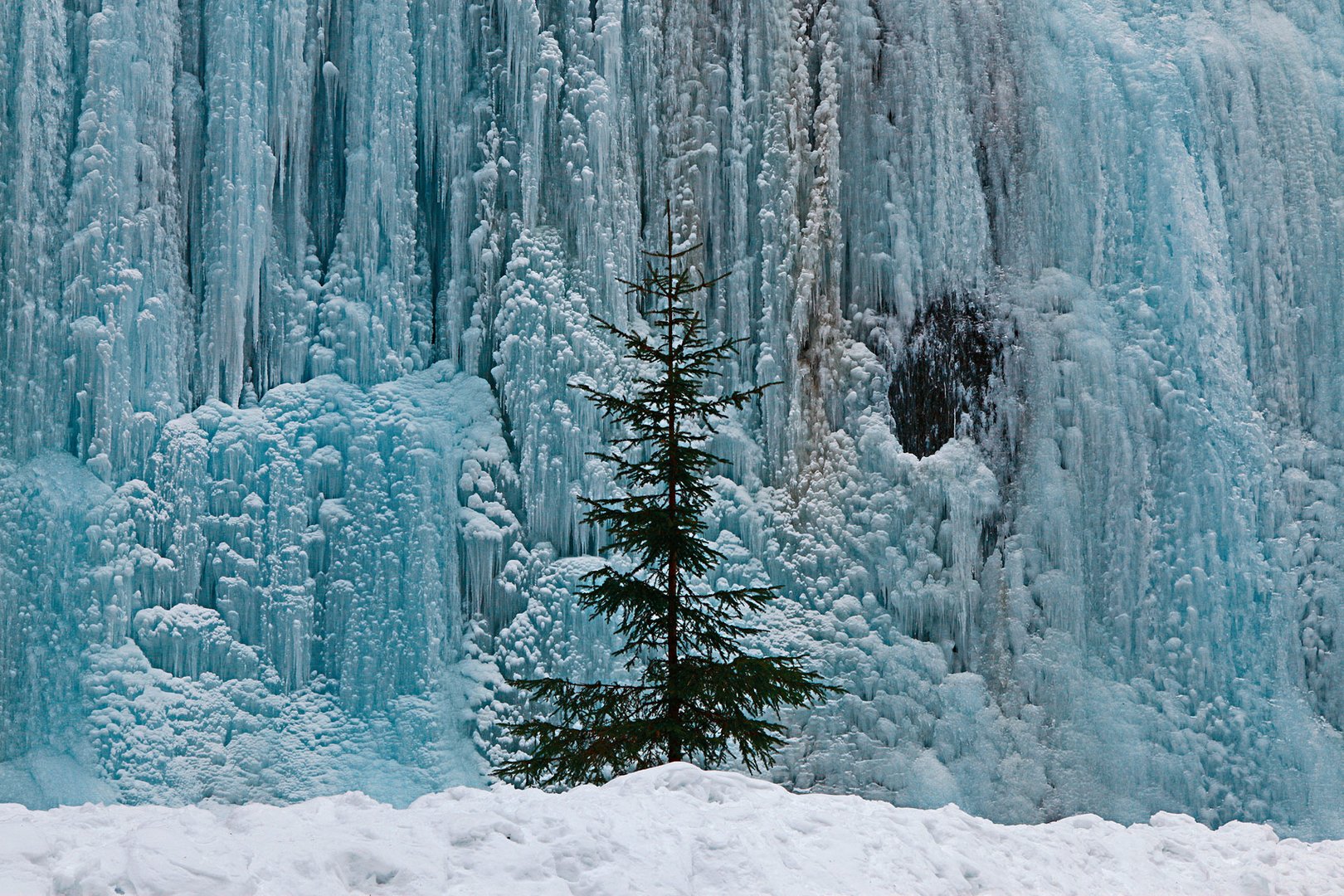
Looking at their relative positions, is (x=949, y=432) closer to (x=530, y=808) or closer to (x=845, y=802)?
(x=845, y=802)

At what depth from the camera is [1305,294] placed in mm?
14086

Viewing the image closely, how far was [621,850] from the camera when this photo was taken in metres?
4.49

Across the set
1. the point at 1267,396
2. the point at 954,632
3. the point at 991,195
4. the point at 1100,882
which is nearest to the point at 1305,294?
the point at 1267,396

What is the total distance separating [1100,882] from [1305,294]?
10656 mm

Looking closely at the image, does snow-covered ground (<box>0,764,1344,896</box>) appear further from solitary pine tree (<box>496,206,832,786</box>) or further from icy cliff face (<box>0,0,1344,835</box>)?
icy cliff face (<box>0,0,1344,835</box>)

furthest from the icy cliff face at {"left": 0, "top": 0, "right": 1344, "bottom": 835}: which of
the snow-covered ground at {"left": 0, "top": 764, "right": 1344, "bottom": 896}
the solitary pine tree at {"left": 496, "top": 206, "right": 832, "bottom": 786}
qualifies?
the snow-covered ground at {"left": 0, "top": 764, "right": 1344, "bottom": 896}

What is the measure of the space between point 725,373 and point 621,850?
9.25 meters

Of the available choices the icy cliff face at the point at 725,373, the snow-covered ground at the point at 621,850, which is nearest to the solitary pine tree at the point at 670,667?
the snow-covered ground at the point at 621,850

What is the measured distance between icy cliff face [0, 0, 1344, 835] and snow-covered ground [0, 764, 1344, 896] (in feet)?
23.5

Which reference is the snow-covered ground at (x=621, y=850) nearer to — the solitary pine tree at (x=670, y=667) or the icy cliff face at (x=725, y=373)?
the solitary pine tree at (x=670, y=667)

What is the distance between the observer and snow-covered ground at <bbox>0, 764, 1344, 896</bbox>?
163 inches

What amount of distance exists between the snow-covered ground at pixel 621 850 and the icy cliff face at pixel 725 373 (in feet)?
23.5

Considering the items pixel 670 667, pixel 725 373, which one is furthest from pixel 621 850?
pixel 725 373

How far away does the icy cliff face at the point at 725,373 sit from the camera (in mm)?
12062
